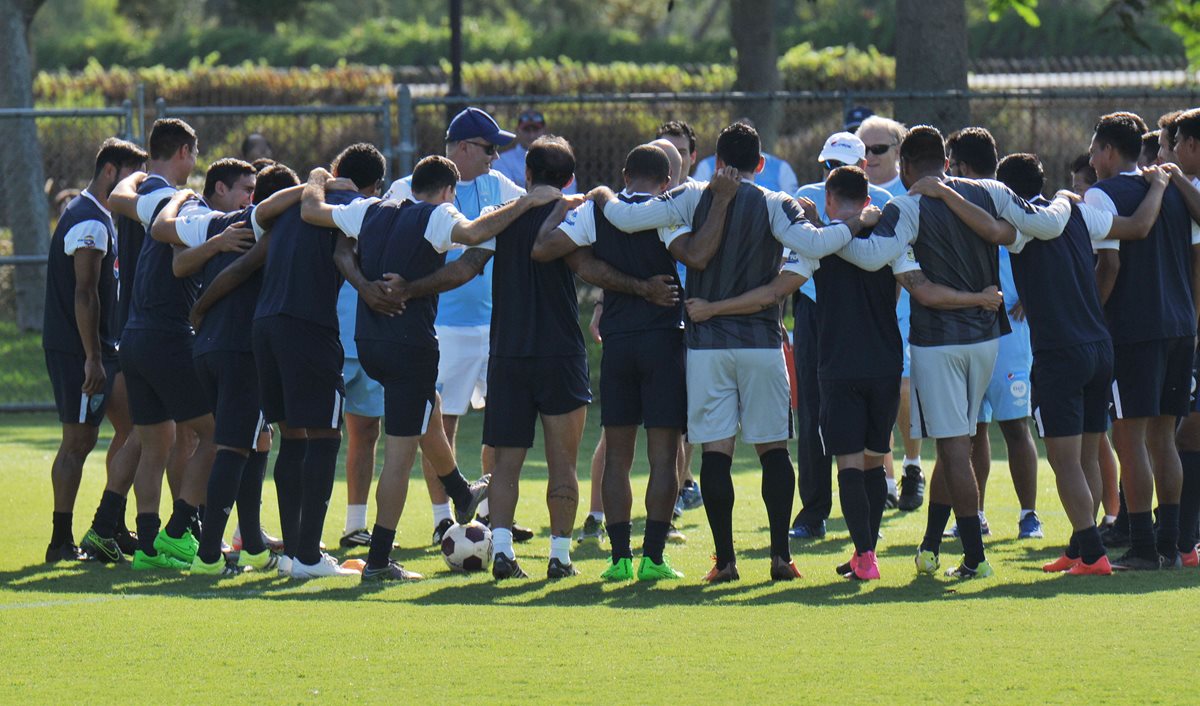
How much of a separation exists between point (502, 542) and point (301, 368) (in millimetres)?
1348

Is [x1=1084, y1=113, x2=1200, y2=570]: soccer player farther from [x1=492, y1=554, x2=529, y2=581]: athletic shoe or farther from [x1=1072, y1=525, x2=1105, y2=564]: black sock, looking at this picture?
[x1=492, y1=554, x2=529, y2=581]: athletic shoe

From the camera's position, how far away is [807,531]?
9945 millimetres

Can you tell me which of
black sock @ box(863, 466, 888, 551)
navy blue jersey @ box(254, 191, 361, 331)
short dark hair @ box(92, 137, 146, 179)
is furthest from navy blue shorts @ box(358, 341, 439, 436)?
Answer: black sock @ box(863, 466, 888, 551)

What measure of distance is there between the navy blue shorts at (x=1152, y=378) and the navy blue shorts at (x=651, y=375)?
87.2 inches

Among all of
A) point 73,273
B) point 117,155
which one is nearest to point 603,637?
point 73,273

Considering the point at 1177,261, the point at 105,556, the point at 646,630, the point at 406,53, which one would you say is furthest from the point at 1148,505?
the point at 406,53

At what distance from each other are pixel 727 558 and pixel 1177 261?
283cm

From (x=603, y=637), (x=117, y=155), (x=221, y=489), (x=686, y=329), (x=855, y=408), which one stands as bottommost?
(x=603, y=637)

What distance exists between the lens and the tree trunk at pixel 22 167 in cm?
1875

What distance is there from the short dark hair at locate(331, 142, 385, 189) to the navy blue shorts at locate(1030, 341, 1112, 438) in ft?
11.6

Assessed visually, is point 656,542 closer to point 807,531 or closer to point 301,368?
point 807,531

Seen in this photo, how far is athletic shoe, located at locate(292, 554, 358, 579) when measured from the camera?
858 centimetres

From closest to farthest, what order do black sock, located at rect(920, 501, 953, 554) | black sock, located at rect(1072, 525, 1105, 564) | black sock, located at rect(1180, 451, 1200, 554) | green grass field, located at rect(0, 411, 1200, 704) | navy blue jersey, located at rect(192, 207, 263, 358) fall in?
1. green grass field, located at rect(0, 411, 1200, 704)
2. black sock, located at rect(1072, 525, 1105, 564)
3. black sock, located at rect(920, 501, 953, 554)
4. navy blue jersey, located at rect(192, 207, 263, 358)
5. black sock, located at rect(1180, 451, 1200, 554)

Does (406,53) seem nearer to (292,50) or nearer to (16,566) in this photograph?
(292,50)
